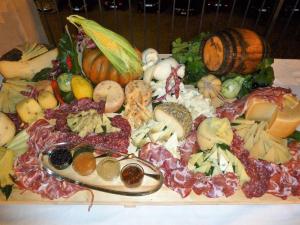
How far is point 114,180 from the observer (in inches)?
64.9

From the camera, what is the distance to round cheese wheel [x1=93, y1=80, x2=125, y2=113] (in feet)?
6.09

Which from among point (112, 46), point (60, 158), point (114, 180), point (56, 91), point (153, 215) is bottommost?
point (153, 215)

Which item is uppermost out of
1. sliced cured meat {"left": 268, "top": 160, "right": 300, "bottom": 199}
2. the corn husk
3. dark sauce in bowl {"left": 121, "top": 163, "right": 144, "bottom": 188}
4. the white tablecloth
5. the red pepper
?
the corn husk

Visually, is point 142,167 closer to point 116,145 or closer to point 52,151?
point 116,145

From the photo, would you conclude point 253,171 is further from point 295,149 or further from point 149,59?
point 149,59

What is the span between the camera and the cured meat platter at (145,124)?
1608 millimetres

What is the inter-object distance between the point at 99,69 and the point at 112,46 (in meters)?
0.18

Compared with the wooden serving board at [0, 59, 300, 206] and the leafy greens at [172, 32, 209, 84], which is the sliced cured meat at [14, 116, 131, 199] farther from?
the leafy greens at [172, 32, 209, 84]

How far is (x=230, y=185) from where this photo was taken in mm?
1587

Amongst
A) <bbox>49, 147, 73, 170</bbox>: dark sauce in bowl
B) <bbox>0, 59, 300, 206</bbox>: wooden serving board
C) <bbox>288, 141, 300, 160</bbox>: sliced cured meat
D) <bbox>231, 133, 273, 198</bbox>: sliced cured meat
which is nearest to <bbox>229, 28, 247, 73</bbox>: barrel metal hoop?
<bbox>231, 133, 273, 198</bbox>: sliced cured meat

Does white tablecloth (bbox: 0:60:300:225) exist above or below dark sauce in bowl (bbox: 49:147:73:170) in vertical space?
below

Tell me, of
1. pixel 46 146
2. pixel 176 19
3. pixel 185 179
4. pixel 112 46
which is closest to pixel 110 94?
pixel 112 46

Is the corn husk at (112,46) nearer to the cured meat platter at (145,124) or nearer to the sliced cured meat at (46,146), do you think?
the cured meat platter at (145,124)

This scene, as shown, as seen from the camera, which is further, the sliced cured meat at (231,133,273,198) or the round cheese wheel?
the round cheese wheel
